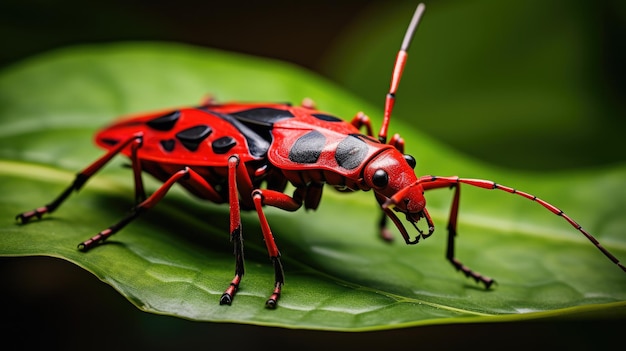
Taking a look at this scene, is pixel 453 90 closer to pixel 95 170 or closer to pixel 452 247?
pixel 452 247

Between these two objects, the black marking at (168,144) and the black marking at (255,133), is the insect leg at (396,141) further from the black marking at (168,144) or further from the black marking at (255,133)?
the black marking at (168,144)

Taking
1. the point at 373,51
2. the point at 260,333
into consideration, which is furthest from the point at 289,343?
the point at 373,51

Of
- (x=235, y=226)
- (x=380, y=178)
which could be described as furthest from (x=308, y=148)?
(x=235, y=226)

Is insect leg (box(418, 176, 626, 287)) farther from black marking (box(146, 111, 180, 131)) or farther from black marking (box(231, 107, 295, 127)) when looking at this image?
black marking (box(146, 111, 180, 131))

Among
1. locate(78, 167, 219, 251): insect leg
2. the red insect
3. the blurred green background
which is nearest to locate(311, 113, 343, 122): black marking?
the red insect

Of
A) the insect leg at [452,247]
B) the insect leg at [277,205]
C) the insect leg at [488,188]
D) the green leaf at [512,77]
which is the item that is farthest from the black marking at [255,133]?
the green leaf at [512,77]

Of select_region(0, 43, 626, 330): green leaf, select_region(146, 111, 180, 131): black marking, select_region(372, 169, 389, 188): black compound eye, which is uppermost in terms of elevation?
select_region(372, 169, 389, 188): black compound eye

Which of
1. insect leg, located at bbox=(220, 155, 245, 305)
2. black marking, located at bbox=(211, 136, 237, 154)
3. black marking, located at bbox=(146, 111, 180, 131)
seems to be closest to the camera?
insect leg, located at bbox=(220, 155, 245, 305)

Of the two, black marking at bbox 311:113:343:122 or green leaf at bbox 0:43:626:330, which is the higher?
black marking at bbox 311:113:343:122
